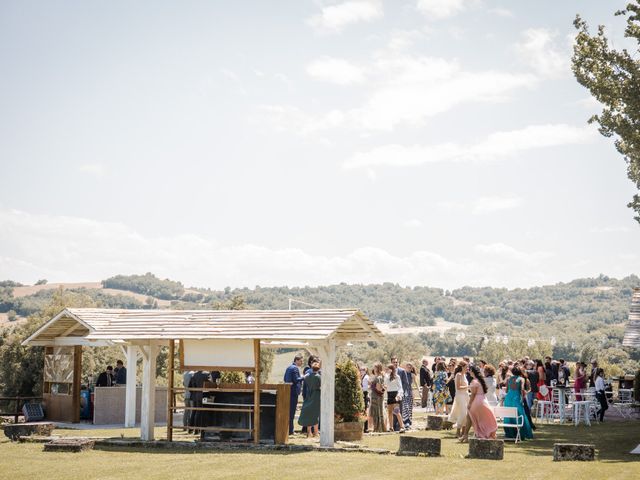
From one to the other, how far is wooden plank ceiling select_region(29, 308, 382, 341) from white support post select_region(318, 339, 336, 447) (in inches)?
18.1

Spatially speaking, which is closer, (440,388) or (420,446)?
(420,446)

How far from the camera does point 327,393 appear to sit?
1850cm

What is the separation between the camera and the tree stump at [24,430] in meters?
19.9

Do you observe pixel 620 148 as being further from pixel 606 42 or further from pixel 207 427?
pixel 207 427

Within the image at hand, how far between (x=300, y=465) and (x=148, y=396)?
575 centimetres

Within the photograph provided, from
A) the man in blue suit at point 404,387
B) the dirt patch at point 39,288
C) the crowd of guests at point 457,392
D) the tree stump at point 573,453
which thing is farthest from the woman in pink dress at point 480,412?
the dirt patch at point 39,288

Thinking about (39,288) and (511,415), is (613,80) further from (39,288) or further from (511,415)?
(39,288)

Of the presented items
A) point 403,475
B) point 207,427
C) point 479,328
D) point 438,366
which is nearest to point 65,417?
point 207,427

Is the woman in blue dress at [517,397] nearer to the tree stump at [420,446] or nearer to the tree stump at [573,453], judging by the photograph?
the tree stump at [420,446]

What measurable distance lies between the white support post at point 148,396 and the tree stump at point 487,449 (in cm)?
712

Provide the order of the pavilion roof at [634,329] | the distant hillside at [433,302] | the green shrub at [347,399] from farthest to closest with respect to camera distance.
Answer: the distant hillside at [433,302] → the pavilion roof at [634,329] → the green shrub at [347,399]

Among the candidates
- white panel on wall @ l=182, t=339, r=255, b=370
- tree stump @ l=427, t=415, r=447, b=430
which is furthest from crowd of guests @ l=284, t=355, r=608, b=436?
white panel on wall @ l=182, t=339, r=255, b=370

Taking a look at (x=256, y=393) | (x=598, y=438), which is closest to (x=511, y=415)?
(x=598, y=438)

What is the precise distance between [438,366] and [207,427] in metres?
10.2
